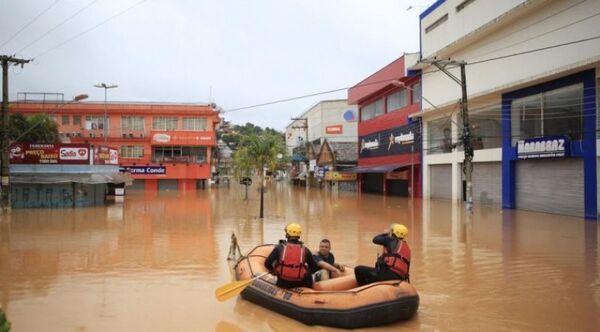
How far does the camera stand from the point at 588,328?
744 centimetres

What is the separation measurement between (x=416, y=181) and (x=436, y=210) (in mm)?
12561

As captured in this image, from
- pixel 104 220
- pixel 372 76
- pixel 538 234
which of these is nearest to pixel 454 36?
pixel 372 76

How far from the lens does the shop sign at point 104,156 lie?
31.6 m

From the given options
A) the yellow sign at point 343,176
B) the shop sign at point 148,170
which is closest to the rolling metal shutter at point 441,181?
the yellow sign at point 343,176

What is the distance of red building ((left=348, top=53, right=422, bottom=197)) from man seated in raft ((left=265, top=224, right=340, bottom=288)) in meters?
29.8

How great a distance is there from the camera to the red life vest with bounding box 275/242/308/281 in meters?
8.16

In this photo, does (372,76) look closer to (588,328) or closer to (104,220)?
(104,220)

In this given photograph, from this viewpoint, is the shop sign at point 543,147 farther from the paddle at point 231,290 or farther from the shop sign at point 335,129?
the shop sign at point 335,129

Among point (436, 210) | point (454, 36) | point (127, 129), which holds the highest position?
point (454, 36)

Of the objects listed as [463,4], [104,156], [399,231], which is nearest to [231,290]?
[399,231]

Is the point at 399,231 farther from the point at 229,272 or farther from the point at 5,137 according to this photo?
the point at 5,137

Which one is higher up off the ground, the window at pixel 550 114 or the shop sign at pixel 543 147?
the window at pixel 550 114

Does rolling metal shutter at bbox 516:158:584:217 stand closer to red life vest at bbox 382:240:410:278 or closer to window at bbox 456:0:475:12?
window at bbox 456:0:475:12

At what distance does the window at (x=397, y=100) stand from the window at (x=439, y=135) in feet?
14.5
